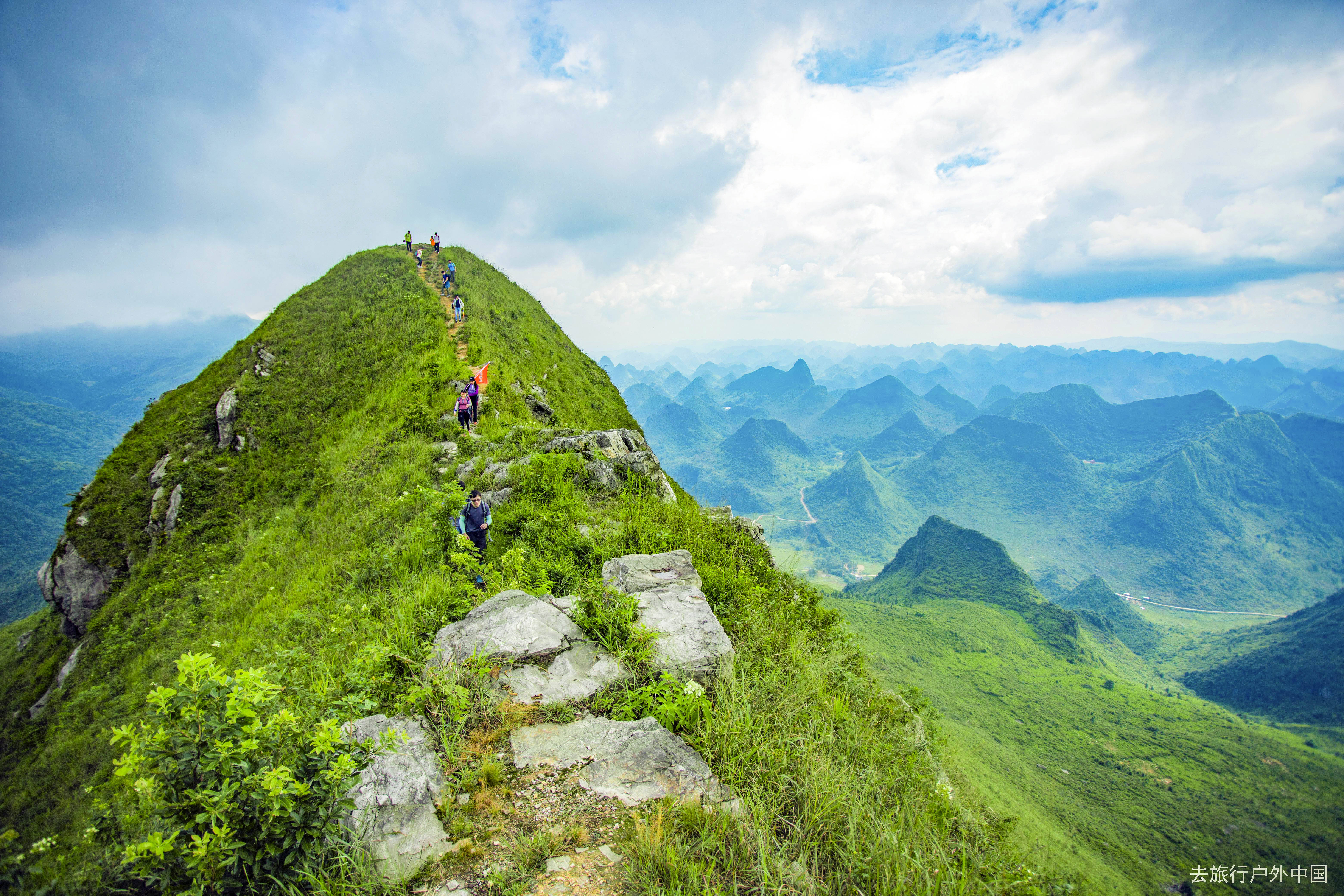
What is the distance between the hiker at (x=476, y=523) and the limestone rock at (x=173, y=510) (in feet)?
51.9

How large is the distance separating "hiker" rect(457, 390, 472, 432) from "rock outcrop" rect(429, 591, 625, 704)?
10205 mm

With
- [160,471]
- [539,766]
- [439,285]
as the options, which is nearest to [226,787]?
[539,766]

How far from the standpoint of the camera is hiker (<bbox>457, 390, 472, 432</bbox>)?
14992 millimetres

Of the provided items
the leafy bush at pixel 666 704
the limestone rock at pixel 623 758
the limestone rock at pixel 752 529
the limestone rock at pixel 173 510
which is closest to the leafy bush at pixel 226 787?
the limestone rock at pixel 623 758

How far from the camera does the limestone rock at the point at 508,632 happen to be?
5219 millimetres

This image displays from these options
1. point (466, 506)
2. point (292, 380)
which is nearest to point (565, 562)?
point (466, 506)

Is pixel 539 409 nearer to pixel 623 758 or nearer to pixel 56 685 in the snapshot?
pixel 623 758

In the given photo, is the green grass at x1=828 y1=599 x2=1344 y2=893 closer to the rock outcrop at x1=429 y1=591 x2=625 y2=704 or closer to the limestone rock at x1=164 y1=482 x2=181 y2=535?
the rock outcrop at x1=429 y1=591 x2=625 y2=704

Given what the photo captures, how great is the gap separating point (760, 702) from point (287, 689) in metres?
5.12

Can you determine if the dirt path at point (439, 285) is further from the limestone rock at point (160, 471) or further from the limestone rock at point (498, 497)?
the limestone rock at point (498, 497)

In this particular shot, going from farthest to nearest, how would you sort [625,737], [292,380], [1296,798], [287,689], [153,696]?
[1296,798], [292,380], [287,689], [625,737], [153,696]

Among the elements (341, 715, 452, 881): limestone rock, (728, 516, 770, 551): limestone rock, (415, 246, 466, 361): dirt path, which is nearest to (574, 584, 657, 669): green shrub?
(341, 715, 452, 881): limestone rock

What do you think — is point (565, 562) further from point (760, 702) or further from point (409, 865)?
point (409, 865)

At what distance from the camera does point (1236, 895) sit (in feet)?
135
